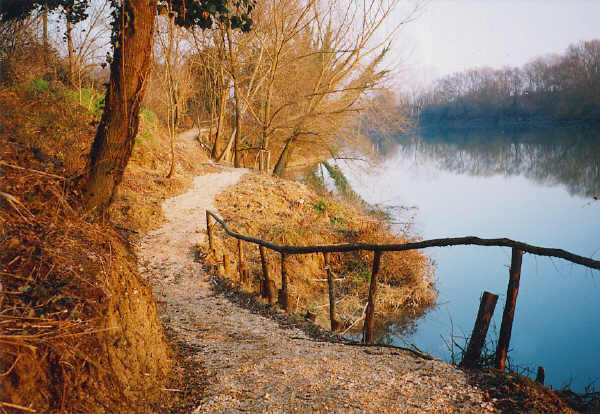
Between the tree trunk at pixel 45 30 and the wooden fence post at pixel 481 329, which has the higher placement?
the tree trunk at pixel 45 30

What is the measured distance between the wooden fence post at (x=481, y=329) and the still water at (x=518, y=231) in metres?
0.62

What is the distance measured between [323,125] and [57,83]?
12245mm

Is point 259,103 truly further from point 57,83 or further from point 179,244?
point 179,244

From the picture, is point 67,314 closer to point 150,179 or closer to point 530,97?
point 150,179

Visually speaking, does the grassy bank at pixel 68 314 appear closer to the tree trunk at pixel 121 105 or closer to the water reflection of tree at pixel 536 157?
the tree trunk at pixel 121 105

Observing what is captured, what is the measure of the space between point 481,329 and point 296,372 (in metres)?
1.77

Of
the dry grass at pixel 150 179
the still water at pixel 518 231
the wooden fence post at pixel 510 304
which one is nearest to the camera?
the wooden fence post at pixel 510 304

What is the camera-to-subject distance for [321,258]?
12.4 m

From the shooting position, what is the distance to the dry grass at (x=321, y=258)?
10.7 m

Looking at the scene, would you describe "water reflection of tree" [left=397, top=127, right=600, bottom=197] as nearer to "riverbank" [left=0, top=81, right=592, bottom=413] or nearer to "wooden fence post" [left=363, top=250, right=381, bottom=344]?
"wooden fence post" [left=363, top=250, right=381, bottom=344]

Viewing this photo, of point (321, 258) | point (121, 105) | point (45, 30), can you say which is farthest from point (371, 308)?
point (45, 30)

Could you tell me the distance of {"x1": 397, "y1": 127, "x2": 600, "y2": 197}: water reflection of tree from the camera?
26.8 metres

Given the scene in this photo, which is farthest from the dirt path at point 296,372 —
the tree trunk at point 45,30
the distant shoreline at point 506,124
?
the distant shoreline at point 506,124

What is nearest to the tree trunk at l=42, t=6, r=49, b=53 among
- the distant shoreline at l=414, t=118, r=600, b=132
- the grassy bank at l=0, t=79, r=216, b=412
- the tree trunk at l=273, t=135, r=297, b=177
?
the tree trunk at l=273, t=135, r=297, b=177
